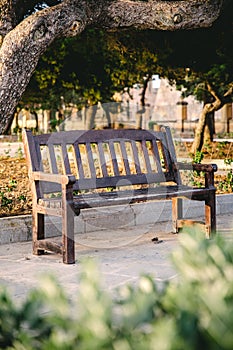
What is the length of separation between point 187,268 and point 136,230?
590 centimetres

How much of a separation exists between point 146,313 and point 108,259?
4.71 meters

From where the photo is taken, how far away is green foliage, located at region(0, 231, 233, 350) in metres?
1.57

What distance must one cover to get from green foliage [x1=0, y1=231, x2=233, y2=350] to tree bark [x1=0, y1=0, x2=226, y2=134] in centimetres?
578

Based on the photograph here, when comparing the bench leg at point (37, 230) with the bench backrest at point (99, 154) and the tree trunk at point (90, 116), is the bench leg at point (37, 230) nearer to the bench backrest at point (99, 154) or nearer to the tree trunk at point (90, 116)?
the bench backrest at point (99, 154)

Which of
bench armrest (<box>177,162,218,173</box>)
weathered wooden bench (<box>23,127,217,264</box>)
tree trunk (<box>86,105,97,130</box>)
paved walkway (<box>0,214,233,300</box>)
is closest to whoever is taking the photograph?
paved walkway (<box>0,214,233,300</box>)

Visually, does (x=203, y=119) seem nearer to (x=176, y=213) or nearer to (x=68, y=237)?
(x=176, y=213)

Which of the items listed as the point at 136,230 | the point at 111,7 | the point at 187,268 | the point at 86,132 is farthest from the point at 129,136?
Answer: the point at 187,268

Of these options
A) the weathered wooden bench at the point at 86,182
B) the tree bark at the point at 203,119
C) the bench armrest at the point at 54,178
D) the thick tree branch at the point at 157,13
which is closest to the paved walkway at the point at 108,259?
the weathered wooden bench at the point at 86,182

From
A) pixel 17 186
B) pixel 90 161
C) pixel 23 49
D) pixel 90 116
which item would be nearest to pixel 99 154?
pixel 90 161

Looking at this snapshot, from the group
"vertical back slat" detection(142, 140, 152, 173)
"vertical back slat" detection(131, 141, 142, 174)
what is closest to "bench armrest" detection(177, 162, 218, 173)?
"vertical back slat" detection(142, 140, 152, 173)

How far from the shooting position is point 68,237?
6016 millimetres

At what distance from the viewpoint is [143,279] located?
6.11 feet

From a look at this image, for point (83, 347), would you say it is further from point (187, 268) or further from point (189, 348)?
point (187, 268)

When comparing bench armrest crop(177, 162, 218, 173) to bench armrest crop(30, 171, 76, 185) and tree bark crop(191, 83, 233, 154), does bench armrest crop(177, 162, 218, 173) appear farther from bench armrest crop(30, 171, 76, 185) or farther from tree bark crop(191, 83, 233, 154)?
tree bark crop(191, 83, 233, 154)
